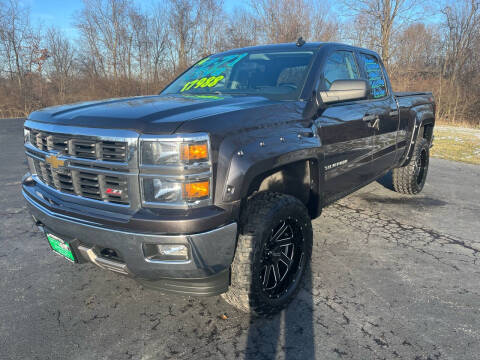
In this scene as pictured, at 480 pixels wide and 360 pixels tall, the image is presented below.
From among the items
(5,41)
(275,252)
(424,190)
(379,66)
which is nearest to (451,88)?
(424,190)

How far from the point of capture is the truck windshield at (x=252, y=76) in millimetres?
2873

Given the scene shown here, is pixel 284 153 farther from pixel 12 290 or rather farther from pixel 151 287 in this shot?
pixel 12 290

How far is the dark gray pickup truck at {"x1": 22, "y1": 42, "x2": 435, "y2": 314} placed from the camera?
6.03 ft

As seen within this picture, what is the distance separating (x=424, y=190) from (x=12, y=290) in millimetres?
5732

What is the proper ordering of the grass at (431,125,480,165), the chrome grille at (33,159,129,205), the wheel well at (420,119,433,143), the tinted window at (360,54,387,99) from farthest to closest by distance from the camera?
the grass at (431,125,480,165), the wheel well at (420,119,433,143), the tinted window at (360,54,387,99), the chrome grille at (33,159,129,205)

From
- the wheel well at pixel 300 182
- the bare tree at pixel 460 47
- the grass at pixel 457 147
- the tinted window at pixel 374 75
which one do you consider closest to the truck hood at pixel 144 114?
the wheel well at pixel 300 182

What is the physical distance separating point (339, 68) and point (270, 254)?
201cm

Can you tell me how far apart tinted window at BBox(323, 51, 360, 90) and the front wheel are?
123 cm

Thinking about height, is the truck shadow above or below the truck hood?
below

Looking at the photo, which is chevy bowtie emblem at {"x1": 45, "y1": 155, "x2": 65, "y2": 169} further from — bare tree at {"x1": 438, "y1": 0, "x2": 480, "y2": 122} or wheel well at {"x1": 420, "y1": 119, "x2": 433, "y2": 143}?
bare tree at {"x1": 438, "y1": 0, "x2": 480, "y2": 122}

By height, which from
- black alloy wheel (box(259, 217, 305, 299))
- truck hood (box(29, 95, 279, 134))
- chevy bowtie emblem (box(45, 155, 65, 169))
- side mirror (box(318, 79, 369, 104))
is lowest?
black alloy wheel (box(259, 217, 305, 299))

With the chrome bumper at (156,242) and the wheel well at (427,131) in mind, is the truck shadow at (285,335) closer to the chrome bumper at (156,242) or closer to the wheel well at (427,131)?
the chrome bumper at (156,242)

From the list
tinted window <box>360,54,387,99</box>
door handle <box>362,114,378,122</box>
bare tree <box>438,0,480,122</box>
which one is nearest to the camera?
door handle <box>362,114,378,122</box>

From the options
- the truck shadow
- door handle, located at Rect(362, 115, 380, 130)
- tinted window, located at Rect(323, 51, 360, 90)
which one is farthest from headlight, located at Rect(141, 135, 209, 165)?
door handle, located at Rect(362, 115, 380, 130)
